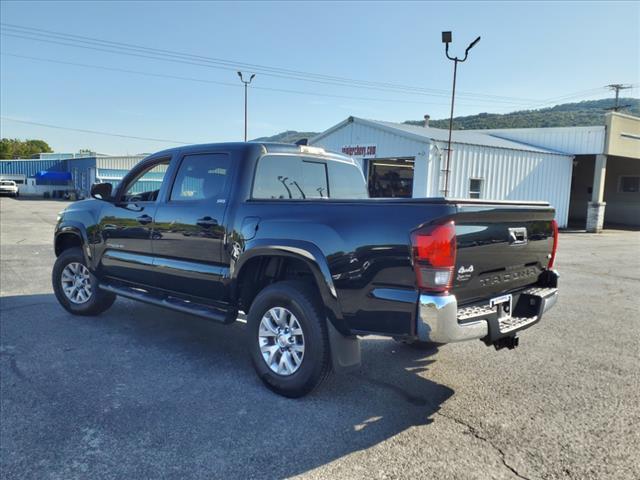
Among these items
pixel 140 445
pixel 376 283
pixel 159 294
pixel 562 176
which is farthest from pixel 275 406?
pixel 562 176

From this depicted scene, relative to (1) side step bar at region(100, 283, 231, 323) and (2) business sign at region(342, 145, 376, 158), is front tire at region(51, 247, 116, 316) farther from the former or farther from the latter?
(2) business sign at region(342, 145, 376, 158)

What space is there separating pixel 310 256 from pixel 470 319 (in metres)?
1.22

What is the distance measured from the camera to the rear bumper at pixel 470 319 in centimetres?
310

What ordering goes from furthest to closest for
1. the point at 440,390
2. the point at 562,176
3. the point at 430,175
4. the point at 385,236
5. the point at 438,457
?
the point at 562,176 → the point at 430,175 → the point at 440,390 → the point at 385,236 → the point at 438,457

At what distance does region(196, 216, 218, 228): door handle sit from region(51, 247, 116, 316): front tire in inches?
88.2

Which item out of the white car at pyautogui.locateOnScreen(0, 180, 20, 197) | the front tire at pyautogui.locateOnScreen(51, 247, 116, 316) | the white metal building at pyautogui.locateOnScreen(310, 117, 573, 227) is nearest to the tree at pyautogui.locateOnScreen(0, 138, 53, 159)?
the white car at pyautogui.locateOnScreen(0, 180, 20, 197)

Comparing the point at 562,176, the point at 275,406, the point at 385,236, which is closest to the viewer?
the point at 385,236

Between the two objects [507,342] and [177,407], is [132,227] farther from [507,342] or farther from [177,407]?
[507,342]

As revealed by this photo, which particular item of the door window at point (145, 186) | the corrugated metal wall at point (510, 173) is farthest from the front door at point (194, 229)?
the corrugated metal wall at point (510, 173)

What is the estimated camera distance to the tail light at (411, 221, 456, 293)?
10.1ft

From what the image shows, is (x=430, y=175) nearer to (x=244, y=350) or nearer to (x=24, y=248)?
(x=24, y=248)

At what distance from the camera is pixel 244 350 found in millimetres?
4969

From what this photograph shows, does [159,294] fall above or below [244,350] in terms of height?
above

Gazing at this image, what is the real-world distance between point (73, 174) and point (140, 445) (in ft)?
181
